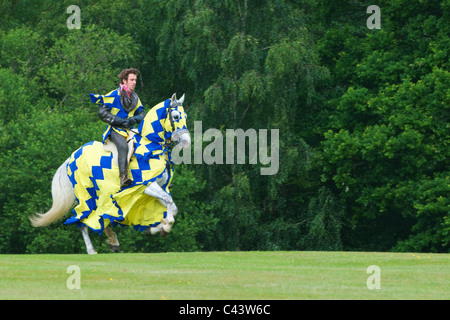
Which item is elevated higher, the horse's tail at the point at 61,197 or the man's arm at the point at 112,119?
the man's arm at the point at 112,119

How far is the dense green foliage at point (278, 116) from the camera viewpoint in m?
30.0

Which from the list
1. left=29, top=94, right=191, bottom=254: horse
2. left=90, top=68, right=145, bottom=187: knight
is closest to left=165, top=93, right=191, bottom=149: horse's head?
left=29, top=94, right=191, bottom=254: horse

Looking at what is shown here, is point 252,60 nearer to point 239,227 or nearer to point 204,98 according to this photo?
point 204,98

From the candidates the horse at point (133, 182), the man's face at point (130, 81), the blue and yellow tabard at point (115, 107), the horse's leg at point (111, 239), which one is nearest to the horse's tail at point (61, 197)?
the horse at point (133, 182)

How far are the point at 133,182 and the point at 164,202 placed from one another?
29.4 inches

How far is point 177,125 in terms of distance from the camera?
1777 cm

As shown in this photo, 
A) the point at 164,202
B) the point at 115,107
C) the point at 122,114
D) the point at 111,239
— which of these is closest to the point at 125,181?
the point at 164,202

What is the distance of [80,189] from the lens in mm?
19094

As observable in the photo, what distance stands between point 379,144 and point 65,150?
923 cm

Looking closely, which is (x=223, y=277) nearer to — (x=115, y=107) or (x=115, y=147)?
(x=115, y=147)

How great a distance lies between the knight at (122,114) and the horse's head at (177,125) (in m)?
0.94

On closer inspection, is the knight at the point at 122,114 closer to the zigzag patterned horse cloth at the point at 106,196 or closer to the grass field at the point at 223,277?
the zigzag patterned horse cloth at the point at 106,196

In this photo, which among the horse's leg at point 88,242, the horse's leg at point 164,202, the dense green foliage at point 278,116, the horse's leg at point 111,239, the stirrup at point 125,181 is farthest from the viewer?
the dense green foliage at point 278,116

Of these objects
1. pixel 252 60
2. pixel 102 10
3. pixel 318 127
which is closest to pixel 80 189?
pixel 252 60
